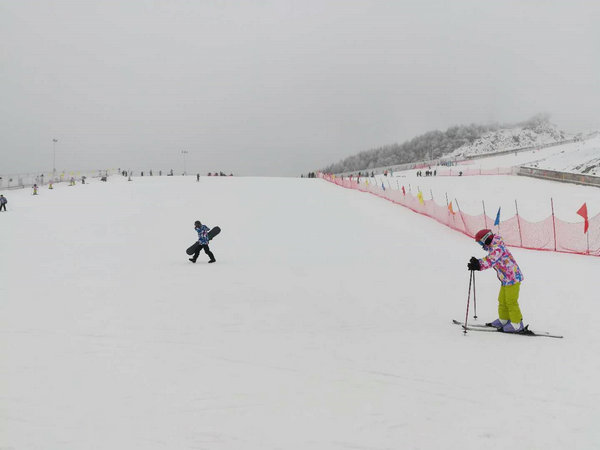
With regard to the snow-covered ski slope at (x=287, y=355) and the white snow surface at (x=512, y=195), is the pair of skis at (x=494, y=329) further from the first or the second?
the white snow surface at (x=512, y=195)

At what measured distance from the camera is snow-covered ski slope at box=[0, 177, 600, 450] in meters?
4.49

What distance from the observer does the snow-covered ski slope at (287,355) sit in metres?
4.49

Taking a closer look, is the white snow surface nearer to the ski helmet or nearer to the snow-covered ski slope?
the snow-covered ski slope

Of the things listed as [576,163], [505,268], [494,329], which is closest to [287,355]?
[494,329]

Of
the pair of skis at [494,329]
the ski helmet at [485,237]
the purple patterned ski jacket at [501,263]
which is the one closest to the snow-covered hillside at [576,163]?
the pair of skis at [494,329]

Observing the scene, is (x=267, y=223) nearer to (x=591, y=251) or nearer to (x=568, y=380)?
(x=591, y=251)

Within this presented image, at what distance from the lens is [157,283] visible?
37.9 feet

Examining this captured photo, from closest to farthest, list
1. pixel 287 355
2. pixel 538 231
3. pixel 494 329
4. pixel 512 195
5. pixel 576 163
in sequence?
pixel 287 355 < pixel 494 329 < pixel 538 231 < pixel 512 195 < pixel 576 163

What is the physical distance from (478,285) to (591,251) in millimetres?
7365

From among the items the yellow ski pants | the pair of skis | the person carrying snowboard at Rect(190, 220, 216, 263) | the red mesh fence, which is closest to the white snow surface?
the red mesh fence

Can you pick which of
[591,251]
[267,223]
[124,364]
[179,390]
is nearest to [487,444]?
[179,390]

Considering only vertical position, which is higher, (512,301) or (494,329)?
(512,301)

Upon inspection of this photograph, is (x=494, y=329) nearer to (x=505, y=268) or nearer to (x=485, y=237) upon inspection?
(x=505, y=268)

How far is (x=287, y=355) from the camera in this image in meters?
6.57
